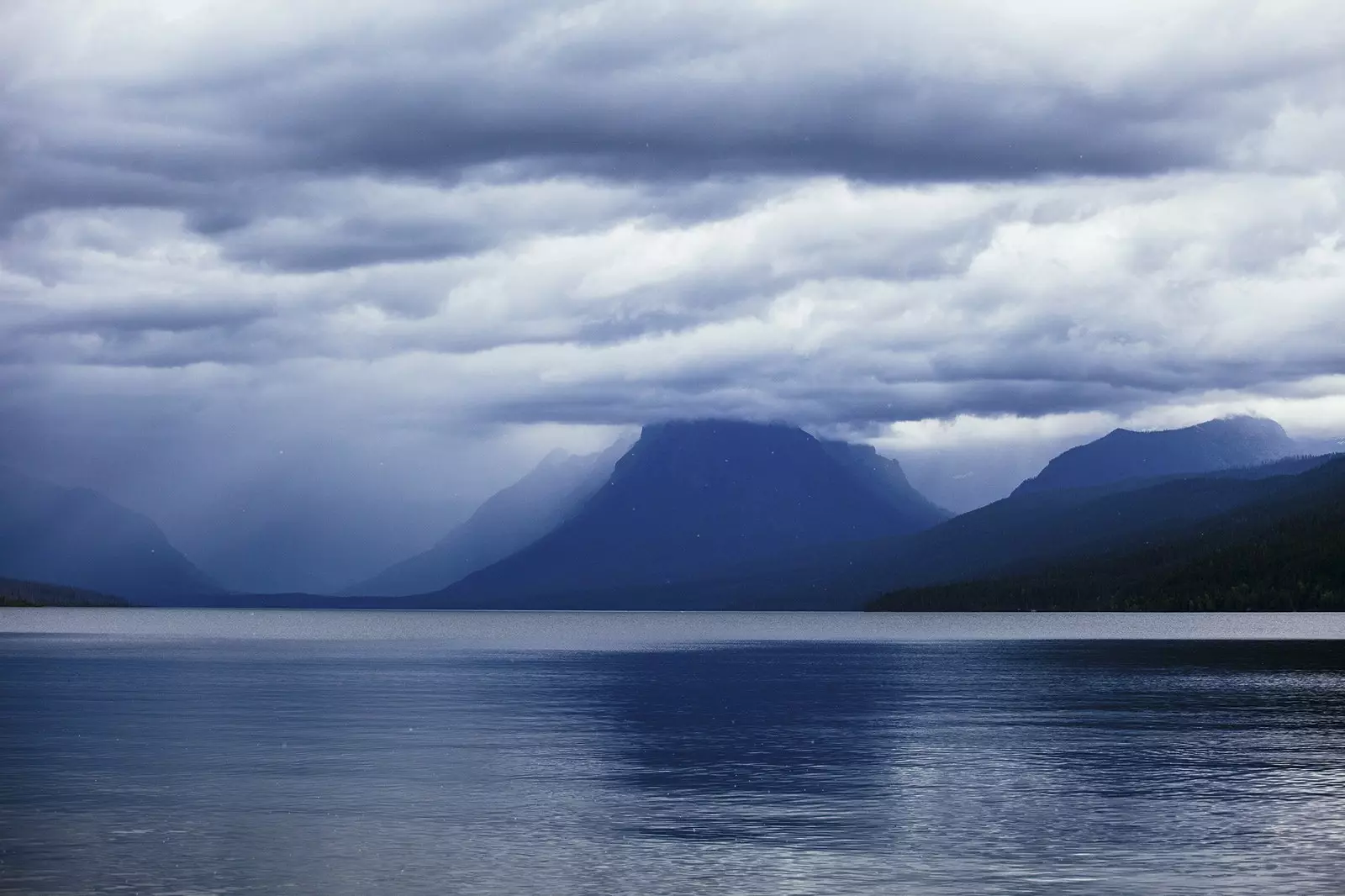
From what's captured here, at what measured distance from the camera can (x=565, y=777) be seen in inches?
2648

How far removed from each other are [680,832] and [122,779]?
26603 mm

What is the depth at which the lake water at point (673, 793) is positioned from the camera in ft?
146

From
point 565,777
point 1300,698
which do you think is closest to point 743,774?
point 565,777

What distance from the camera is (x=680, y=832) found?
170ft

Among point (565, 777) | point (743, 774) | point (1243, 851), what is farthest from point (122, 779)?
point (1243, 851)

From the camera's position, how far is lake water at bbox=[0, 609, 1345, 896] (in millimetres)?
44406

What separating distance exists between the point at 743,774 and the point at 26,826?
2869 centimetres

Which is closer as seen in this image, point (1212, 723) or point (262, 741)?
point (262, 741)

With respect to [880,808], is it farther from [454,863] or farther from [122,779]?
[122,779]

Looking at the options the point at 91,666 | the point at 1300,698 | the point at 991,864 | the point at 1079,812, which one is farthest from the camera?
the point at 91,666

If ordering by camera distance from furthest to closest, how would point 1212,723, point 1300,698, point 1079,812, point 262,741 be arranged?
point 1300,698 < point 1212,723 < point 262,741 < point 1079,812

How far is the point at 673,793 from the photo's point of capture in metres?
62.1

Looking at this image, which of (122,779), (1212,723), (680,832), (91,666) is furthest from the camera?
(91,666)

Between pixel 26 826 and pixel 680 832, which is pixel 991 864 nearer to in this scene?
→ pixel 680 832
